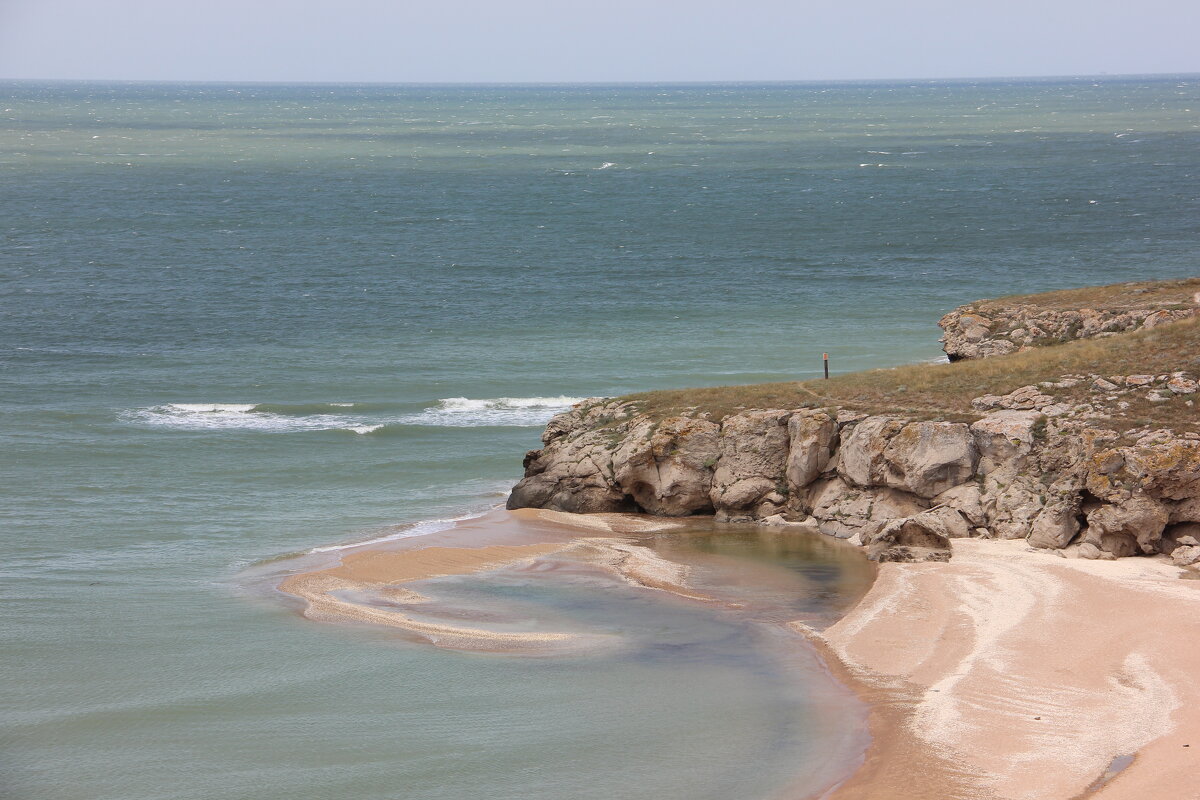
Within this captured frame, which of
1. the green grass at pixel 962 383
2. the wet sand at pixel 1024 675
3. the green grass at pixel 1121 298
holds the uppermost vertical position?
the green grass at pixel 1121 298

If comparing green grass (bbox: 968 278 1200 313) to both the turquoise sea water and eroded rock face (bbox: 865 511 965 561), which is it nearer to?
the turquoise sea water

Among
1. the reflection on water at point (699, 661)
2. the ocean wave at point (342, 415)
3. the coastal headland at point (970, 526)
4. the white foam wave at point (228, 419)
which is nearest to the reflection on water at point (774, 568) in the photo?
the reflection on water at point (699, 661)

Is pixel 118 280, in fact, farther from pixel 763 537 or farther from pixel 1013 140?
pixel 1013 140

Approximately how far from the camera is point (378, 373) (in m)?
59.3

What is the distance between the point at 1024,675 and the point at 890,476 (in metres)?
9.95

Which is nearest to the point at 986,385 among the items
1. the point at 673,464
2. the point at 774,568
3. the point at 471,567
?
the point at 774,568

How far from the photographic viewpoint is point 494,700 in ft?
82.3

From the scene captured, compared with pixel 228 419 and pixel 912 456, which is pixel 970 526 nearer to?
pixel 912 456

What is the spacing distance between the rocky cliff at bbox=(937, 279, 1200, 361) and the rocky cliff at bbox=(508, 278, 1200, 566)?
4.21 metres

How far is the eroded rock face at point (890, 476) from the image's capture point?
30.6 meters

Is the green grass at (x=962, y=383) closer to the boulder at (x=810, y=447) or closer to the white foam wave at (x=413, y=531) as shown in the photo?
the boulder at (x=810, y=447)

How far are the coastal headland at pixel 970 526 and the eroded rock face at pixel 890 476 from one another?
6 centimetres

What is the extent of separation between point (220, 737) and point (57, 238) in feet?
264

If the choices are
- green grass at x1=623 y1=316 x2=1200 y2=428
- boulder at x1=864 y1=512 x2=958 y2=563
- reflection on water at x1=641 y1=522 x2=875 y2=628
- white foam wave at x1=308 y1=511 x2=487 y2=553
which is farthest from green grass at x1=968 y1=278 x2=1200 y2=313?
white foam wave at x1=308 y1=511 x2=487 y2=553
